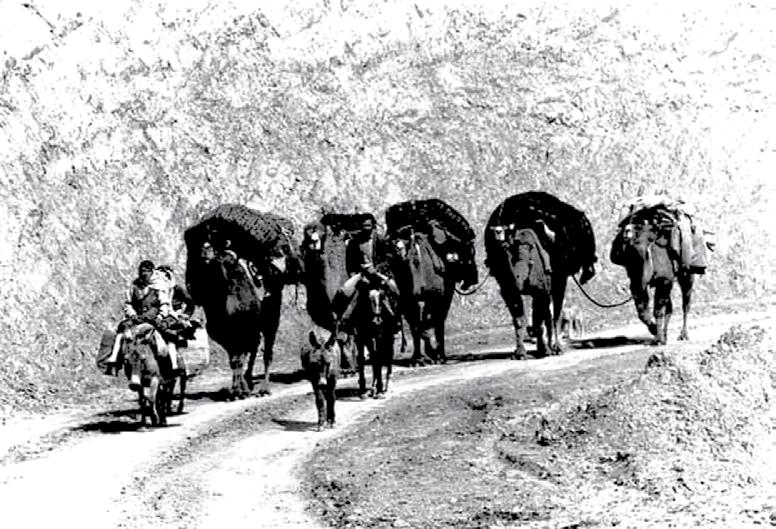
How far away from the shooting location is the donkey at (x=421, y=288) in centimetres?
2697

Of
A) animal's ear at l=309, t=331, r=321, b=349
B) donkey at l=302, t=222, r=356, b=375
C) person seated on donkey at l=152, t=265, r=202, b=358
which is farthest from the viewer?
donkey at l=302, t=222, r=356, b=375

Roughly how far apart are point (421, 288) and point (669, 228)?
4.95 meters

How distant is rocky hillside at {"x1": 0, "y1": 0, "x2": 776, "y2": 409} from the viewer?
36469mm

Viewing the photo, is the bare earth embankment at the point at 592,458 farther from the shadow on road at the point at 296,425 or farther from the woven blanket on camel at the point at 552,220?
the woven blanket on camel at the point at 552,220

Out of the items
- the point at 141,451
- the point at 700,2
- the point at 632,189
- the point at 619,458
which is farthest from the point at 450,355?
the point at 700,2

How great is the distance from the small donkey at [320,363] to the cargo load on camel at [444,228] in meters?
9.32

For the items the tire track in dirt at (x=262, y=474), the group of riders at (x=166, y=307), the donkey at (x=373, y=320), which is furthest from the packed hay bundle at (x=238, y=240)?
the donkey at (x=373, y=320)

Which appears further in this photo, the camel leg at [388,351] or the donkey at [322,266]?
the donkey at [322,266]

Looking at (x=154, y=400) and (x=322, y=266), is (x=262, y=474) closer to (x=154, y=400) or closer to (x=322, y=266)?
(x=154, y=400)

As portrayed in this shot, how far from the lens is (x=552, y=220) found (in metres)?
27.8

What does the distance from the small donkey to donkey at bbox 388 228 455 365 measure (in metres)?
7.72

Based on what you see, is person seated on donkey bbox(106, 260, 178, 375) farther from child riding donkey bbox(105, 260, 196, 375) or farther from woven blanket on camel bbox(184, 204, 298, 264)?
woven blanket on camel bbox(184, 204, 298, 264)

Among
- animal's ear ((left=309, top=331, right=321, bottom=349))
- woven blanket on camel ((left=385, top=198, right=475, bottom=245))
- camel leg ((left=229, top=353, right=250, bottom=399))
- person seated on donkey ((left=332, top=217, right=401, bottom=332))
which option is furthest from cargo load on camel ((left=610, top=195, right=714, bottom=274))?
animal's ear ((left=309, top=331, right=321, bottom=349))

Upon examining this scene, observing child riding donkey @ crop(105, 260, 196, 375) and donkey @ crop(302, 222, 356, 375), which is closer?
child riding donkey @ crop(105, 260, 196, 375)
